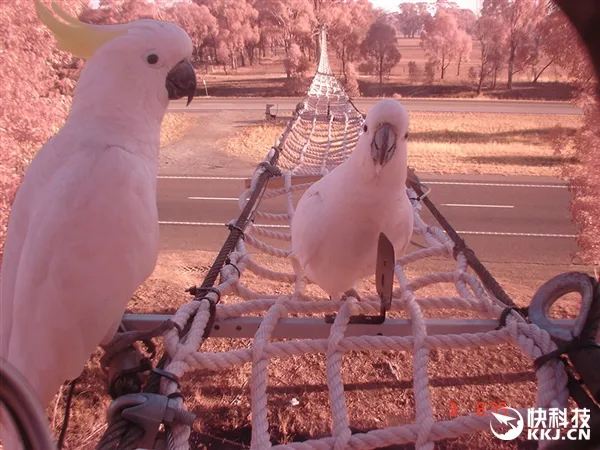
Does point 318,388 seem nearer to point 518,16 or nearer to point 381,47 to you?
point 518,16

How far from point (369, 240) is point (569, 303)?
9.99ft

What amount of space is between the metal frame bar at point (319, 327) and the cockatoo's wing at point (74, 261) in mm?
141

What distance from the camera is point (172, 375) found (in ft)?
2.50

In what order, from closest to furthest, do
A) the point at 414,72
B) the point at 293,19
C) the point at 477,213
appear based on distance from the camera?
the point at 477,213 → the point at 293,19 → the point at 414,72

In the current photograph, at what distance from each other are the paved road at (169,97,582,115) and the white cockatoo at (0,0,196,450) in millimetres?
9324

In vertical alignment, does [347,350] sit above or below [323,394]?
above

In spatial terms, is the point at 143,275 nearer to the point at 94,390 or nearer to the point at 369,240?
the point at 369,240

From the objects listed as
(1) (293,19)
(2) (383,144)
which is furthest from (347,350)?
(1) (293,19)

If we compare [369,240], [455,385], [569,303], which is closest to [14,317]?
[369,240]

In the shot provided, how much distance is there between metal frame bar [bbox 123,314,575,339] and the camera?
101cm

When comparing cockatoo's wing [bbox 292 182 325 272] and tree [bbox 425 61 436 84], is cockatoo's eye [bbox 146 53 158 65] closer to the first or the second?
cockatoo's wing [bbox 292 182 325 272]

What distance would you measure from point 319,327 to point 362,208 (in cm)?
41

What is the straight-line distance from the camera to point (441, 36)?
10.8 meters

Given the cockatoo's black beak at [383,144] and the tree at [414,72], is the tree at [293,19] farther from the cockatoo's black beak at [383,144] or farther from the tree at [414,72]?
the cockatoo's black beak at [383,144]
